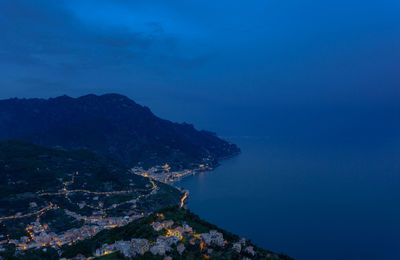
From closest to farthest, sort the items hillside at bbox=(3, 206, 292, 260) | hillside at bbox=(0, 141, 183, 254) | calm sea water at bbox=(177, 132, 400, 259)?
hillside at bbox=(3, 206, 292, 260), hillside at bbox=(0, 141, 183, 254), calm sea water at bbox=(177, 132, 400, 259)

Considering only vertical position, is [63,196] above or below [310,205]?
below

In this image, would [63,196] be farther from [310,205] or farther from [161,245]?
[310,205]

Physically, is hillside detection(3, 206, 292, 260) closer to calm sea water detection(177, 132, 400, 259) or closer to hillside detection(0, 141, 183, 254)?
hillside detection(0, 141, 183, 254)

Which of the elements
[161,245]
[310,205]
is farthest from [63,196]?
[310,205]

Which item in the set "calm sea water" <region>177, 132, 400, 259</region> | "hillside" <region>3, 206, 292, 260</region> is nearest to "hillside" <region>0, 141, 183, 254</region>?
"hillside" <region>3, 206, 292, 260</region>

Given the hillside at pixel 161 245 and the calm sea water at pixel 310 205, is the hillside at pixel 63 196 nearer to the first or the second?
the hillside at pixel 161 245

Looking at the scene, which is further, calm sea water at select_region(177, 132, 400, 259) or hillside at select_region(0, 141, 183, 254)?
calm sea water at select_region(177, 132, 400, 259)

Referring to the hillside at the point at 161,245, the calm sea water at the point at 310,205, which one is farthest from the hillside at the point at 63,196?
the calm sea water at the point at 310,205

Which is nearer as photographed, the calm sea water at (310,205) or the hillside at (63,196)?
the hillside at (63,196)

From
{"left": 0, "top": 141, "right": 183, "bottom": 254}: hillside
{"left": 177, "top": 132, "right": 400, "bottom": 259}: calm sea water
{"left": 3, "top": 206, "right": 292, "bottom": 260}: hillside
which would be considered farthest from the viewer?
{"left": 177, "top": 132, "right": 400, "bottom": 259}: calm sea water

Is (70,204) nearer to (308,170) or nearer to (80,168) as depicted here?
(80,168)
